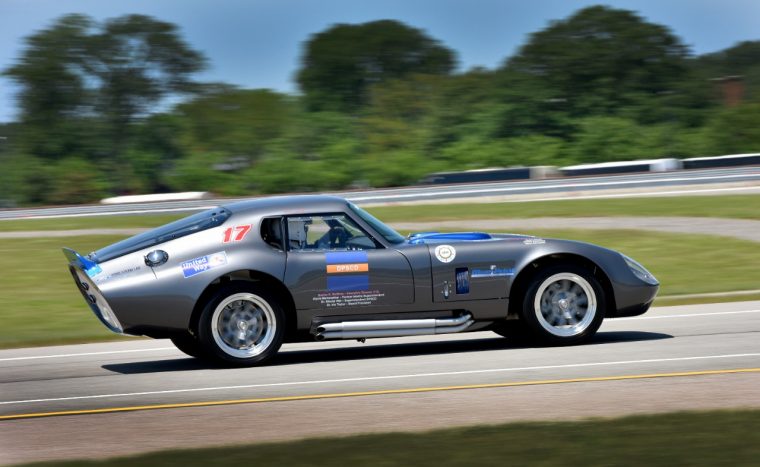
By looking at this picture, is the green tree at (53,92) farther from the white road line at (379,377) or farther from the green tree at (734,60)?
the green tree at (734,60)

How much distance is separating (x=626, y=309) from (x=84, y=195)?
5569 centimetres

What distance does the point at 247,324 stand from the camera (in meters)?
8.93

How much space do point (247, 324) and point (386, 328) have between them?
3.80ft

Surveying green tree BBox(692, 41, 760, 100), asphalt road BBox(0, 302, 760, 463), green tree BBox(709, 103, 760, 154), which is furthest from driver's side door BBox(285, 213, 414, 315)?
green tree BBox(692, 41, 760, 100)

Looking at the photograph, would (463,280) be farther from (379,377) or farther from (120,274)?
(120,274)

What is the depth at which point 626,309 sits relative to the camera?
9.59 meters

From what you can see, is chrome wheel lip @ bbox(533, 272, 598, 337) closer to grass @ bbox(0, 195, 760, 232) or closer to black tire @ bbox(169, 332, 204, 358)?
black tire @ bbox(169, 332, 204, 358)

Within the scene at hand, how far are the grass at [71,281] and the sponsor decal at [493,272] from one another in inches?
A: 191

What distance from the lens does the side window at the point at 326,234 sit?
9180 mm

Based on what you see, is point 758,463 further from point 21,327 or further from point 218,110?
point 218,110

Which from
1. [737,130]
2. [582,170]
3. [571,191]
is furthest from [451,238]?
[737,130]

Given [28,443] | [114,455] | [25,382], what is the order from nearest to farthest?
[114,455] → [28,443] → [25,382]

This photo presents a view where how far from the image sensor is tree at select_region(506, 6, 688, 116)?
263 ft

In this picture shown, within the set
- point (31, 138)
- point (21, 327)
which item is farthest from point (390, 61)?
point (21, 327)
